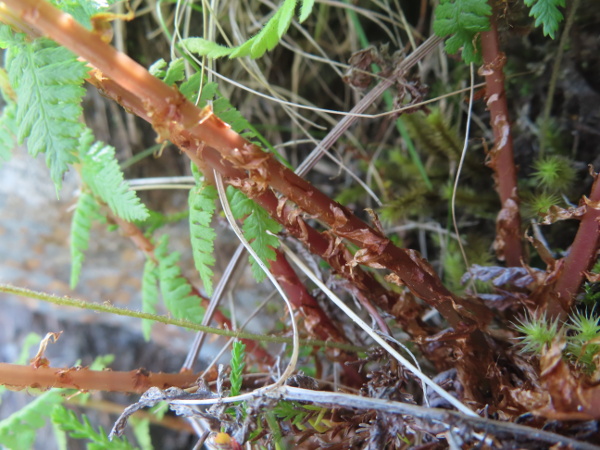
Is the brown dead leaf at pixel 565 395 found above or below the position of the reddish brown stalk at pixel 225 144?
below

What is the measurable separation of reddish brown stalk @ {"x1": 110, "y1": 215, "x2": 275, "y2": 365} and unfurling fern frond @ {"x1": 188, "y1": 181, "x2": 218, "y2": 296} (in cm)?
31

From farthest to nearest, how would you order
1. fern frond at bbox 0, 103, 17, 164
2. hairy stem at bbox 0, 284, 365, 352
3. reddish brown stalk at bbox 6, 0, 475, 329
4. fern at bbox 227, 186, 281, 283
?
fern frond at bbox 0, 103, 17, 164 → fern at bbox 227, 186, 281, 283 → hairy stem at bbox 0, 284, 365, 352 → reddish brown stalk at bbox 6, 0, 475, 329

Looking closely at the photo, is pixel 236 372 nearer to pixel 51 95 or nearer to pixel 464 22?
pixel 51 95

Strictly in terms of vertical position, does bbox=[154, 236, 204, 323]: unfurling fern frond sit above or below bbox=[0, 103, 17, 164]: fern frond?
below

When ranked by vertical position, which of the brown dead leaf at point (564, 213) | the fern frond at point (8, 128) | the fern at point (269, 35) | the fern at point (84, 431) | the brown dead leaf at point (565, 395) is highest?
the fern frond at point (8, 128)

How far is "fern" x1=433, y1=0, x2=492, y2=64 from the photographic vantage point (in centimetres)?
75

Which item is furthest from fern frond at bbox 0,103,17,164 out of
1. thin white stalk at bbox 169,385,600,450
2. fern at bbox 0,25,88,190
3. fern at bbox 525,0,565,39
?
fern at bbox 525,0,565,39

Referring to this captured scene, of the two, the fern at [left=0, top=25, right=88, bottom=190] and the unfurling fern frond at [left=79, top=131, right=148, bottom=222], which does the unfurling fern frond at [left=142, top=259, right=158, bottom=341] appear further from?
the fern at [left=0, top=25, right=88, bottom=190]

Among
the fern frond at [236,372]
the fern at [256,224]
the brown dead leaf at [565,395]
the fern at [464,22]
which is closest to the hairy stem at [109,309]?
the fern frond at [236,372]

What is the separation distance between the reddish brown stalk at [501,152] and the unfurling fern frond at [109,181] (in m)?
0.69

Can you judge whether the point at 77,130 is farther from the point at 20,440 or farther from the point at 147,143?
the point at 147,143

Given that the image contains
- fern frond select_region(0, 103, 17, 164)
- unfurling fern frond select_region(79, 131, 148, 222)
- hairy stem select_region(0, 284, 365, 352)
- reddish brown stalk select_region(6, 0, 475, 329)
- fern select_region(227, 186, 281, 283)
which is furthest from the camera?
fern frond select_region(0, 103, 17, 164)

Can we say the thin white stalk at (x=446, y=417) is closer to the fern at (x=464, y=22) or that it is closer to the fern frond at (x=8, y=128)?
the fern at (x=464, y=22)

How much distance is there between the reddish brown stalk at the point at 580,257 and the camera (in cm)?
75
